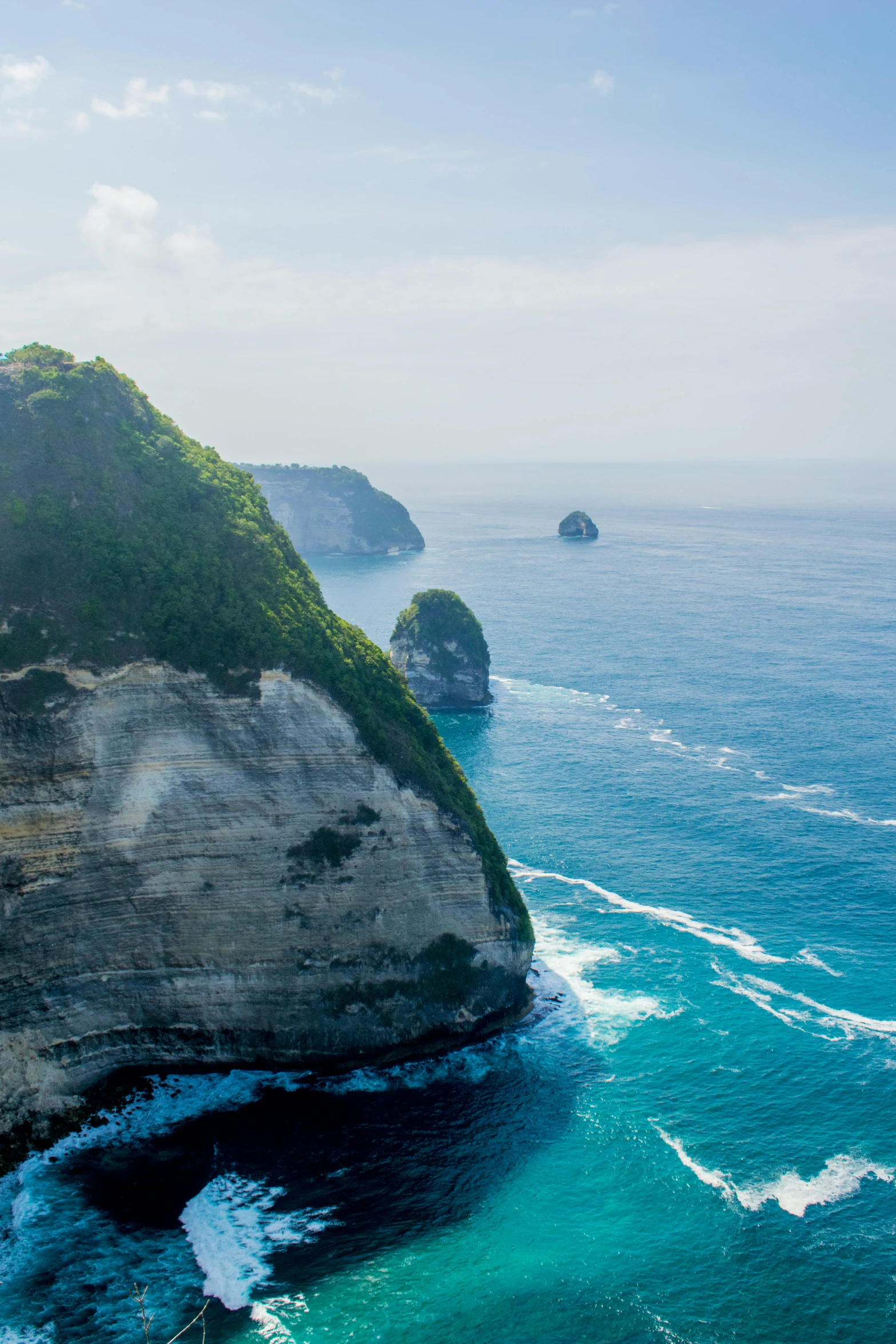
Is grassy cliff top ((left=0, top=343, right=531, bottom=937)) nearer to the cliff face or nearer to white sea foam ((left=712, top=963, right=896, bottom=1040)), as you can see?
the cliff face

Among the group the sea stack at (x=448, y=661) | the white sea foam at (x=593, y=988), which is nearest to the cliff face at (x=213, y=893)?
the white sea foam at (x=593, y=988)

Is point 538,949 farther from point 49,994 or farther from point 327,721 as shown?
point 49,994

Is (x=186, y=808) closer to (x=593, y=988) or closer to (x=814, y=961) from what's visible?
(x=593, y=988)

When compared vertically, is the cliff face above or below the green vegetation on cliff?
below

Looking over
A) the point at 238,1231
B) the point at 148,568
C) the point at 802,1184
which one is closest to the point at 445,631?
the point at 148,568

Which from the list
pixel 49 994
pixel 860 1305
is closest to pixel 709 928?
pixel 860 1305

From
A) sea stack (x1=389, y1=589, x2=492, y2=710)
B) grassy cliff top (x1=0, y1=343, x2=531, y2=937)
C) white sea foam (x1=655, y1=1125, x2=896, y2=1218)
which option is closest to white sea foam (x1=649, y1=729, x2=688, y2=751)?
sea stack (x1=389, y1=589, x2=492, y2=710)
